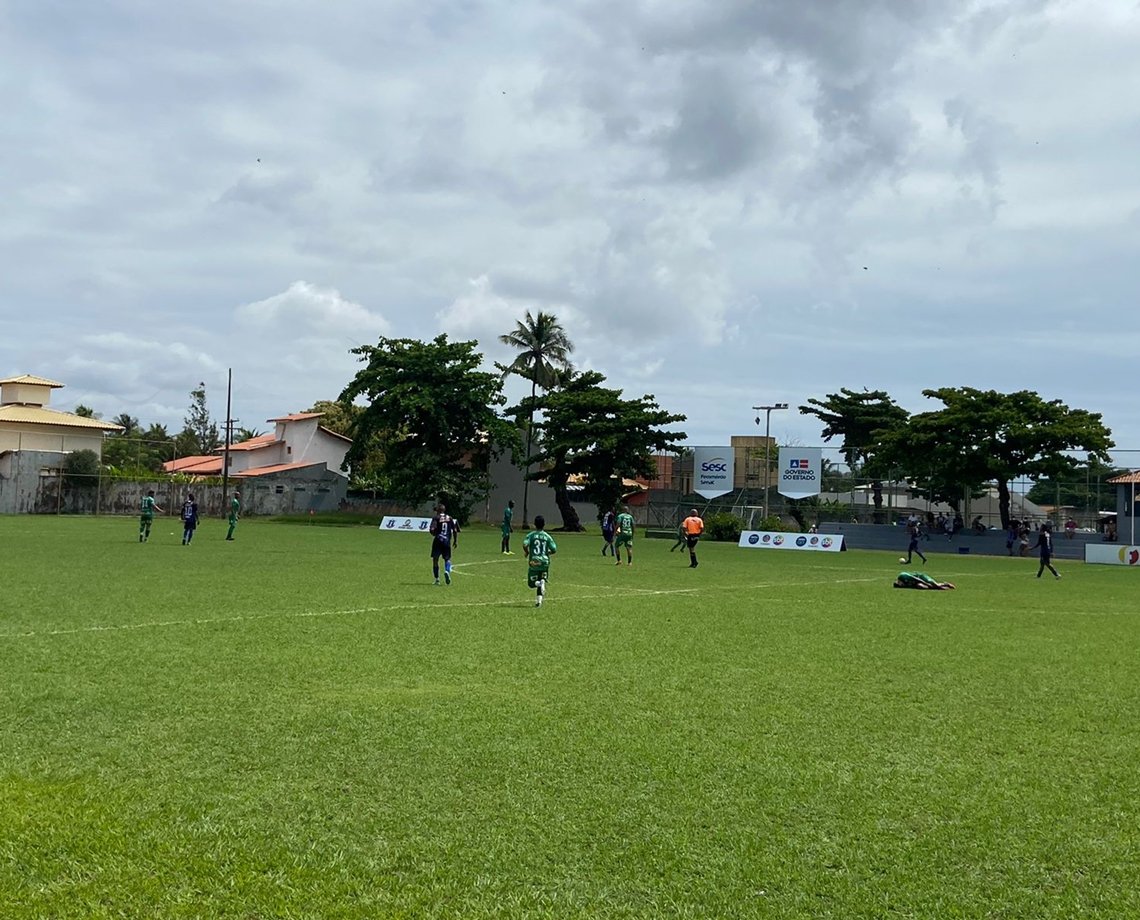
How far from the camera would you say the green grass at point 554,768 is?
215 inches

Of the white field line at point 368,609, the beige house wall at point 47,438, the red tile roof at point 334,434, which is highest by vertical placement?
the red tile roof at point 334,434

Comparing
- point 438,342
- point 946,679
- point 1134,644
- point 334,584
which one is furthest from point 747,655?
point 438,342

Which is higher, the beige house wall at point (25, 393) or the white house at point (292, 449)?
the beige house wall at point (25, 393)

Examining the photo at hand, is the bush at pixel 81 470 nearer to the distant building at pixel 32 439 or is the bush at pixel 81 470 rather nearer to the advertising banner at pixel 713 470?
the distant building at pixel 32 439

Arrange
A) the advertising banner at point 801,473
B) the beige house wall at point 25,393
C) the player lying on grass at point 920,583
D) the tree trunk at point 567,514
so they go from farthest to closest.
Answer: the beige house wall at point 25,393
the tree trunk at point 567,514
the advertising banner at point 801,473
the player lying on grass at point 920,583

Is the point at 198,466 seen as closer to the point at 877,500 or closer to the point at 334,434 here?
the point at 334,434

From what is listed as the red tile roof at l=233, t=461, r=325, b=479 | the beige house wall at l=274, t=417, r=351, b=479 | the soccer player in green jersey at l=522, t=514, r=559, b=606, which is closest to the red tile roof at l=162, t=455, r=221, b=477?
the red tile roof at l=233, t=461, r=325, b=479

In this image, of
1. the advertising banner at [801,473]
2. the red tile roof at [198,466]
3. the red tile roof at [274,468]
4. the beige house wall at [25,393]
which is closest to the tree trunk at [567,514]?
the advertising banner at [801,473]

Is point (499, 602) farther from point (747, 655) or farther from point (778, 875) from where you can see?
point (778, 875)

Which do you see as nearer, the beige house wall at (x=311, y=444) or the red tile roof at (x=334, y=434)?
the beige house wall at (x=311, y=444)

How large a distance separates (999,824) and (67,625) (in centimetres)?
1176

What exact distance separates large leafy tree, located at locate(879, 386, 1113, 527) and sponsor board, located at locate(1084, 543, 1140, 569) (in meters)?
8.72

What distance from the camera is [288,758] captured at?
25.3 ft

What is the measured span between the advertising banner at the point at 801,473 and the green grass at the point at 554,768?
47529mm
